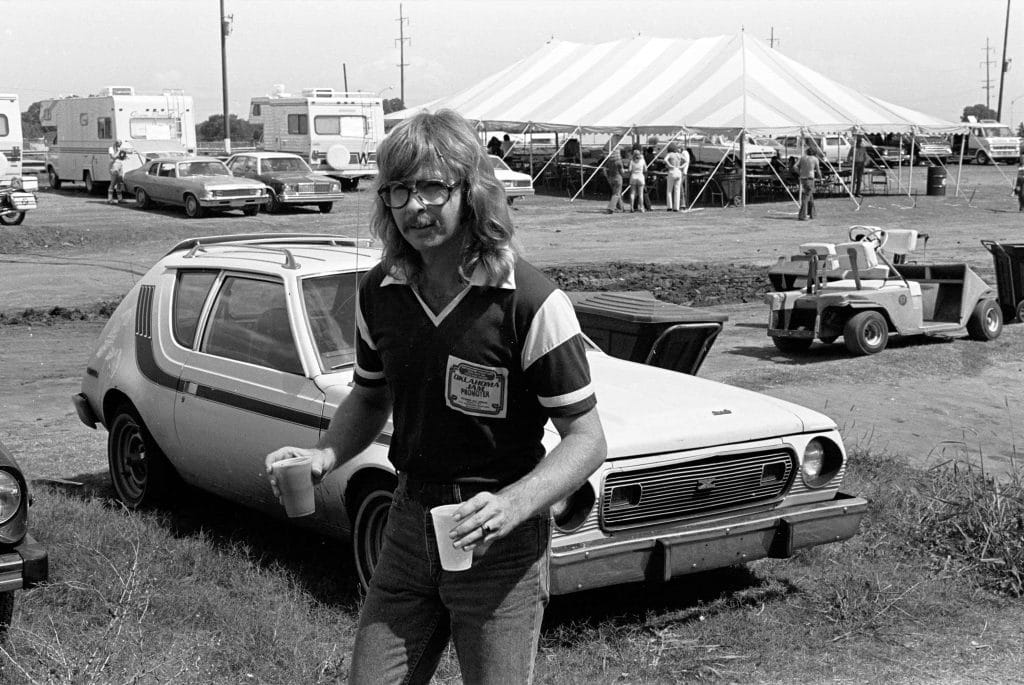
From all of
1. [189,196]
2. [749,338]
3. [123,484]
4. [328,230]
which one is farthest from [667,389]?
[189,196]

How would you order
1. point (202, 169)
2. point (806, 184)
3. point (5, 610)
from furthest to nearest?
1. point (202, 169)
2. point (806, 184)
3. point (5, 610)

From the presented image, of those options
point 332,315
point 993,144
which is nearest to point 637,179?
point 332,315

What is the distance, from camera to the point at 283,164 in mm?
31047

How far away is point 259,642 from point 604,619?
4.68 ft

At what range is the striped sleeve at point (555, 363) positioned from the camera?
2.68 meters

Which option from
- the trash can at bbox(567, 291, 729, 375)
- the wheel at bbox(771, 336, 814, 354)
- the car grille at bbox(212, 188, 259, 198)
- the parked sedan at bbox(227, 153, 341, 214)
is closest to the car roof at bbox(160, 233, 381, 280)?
the trash can at bbox(567, 291, 729, 375)

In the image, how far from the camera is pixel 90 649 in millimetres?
4398

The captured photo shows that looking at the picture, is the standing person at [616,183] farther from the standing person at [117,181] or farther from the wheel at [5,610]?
the wheel at [5,610]

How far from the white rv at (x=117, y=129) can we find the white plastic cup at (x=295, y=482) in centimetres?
3254

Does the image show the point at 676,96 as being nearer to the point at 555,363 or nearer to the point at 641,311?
the point at 641,311

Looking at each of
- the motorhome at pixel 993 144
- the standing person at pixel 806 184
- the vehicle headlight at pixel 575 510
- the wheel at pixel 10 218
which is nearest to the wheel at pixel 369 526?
the vehicle headlight at pixel 575 510

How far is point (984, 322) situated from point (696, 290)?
14.1ft

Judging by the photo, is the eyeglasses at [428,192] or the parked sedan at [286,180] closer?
the eyeglasses at [428,192]

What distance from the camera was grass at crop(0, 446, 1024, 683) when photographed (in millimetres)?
4508
